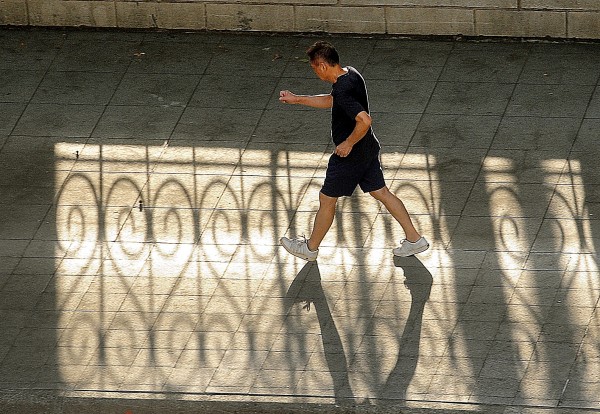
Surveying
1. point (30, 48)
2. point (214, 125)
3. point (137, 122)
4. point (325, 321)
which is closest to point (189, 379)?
point (325, 321)

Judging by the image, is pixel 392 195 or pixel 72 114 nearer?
pixel 392 195

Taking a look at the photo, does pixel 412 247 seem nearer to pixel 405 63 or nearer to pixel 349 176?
pixel 349 176

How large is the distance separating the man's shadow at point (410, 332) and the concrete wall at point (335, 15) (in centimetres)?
349

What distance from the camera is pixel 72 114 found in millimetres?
11344

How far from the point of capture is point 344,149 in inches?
346

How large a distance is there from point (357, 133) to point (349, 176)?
42cm

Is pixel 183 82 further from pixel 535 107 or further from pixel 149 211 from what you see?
pixel 535 107

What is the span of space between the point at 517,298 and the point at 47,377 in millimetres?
2958

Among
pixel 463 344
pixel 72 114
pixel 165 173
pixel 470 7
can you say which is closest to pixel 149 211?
pixel 165 173

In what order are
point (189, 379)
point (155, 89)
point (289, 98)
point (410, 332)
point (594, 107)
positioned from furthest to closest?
point (155, 89)
point (594, 107)
point (289, 98)
point (410, 332)
point (189, 379)

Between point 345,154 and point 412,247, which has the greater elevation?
point 345,154

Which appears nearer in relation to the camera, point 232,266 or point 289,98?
point 289,98

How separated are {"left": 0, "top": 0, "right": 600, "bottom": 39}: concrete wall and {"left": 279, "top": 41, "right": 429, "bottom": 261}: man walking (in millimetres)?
3305

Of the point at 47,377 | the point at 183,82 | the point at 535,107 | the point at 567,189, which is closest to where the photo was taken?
the point at 47,377
